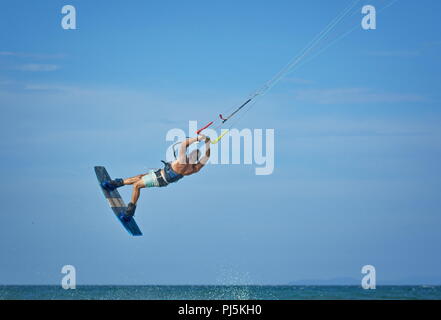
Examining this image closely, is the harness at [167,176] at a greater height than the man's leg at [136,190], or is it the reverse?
the harness at [167,176]

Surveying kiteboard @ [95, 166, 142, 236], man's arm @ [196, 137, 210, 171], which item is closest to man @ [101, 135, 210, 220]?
man's arm @ [196, 137, 210, 171]

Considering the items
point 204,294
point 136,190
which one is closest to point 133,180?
point 136,190

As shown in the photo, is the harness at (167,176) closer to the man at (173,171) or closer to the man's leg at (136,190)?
the man at (173,171)

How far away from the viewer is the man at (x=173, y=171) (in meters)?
14.6

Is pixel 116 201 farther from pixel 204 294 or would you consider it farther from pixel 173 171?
pixel 204 294

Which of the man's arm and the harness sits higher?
the man's arm

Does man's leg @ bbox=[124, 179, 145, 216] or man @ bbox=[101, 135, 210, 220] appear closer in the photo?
man @ bbox=[101, 135, 210, 220]

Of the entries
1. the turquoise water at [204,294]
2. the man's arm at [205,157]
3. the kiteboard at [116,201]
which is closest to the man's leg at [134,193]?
the kiteboard at [116,201]

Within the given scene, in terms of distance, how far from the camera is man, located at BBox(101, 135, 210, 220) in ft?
48.0

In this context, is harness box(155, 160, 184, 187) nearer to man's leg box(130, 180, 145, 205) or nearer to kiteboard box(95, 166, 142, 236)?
man's leg box(130, 180, 145, 205)
